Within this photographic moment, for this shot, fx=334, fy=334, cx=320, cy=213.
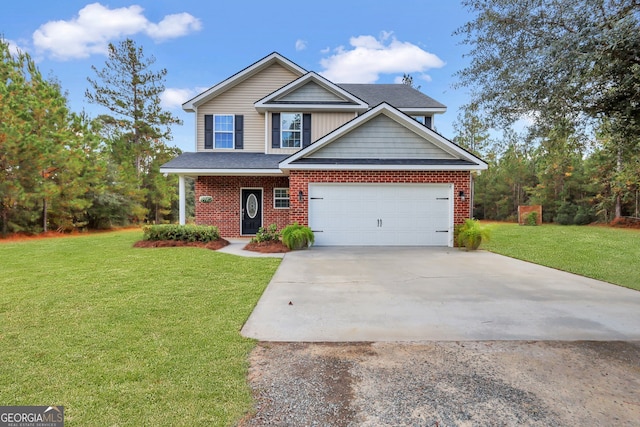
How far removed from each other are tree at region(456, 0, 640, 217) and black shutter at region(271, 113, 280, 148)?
965 cm

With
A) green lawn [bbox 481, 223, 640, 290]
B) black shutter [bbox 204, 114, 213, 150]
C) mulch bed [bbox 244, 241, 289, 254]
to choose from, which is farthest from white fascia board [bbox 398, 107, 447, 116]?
mulch bed [bbox 244, 241, 289, 254]

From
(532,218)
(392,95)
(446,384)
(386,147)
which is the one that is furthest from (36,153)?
(532,218)

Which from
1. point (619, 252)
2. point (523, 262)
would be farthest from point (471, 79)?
point (619, 252)

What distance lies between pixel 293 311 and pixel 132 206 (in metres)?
20.2

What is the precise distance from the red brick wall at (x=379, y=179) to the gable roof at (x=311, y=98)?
4.07m

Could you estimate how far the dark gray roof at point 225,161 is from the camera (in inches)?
500

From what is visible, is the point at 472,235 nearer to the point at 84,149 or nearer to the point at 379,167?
the point at 379,167

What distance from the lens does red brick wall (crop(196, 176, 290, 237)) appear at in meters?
14.2

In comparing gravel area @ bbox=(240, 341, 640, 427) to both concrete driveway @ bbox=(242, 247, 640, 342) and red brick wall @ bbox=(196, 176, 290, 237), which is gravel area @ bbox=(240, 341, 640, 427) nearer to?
concrete driveway @ bbox=(242, 247, 640, 342)

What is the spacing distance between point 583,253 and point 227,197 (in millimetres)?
12867

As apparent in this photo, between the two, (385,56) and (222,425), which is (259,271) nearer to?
(222,425)

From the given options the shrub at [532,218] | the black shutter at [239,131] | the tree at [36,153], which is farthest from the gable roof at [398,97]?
the tree at [36,153]

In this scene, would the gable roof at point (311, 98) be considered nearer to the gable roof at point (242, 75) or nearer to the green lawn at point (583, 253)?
the gable roof at point (242, 75)

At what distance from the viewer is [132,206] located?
21078mm
